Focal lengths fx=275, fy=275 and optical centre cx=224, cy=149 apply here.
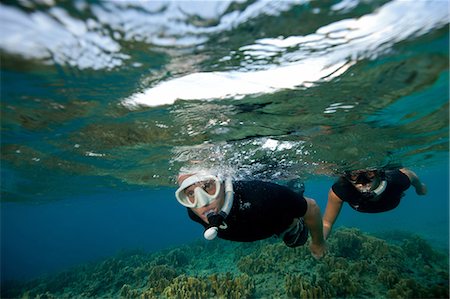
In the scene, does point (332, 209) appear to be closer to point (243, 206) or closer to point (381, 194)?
point (381, 194)

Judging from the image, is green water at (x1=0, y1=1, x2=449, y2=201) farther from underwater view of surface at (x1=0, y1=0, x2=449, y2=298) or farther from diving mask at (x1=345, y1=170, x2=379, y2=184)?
diving mask at (x1=345, y1=170, x2=379, y2=184)

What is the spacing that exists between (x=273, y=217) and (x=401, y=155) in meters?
13.4

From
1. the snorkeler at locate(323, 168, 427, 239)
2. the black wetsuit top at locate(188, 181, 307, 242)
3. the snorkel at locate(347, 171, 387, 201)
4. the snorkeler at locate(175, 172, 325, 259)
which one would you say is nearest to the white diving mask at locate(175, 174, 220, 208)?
the snorkeler at locate(175, 172, 325, 259)

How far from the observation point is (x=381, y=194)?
27.9ft

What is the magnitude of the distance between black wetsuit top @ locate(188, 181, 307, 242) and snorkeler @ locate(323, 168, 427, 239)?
3.44m

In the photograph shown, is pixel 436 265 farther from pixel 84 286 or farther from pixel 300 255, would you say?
pixel 84 286

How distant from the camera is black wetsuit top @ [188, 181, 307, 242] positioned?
17.9ft

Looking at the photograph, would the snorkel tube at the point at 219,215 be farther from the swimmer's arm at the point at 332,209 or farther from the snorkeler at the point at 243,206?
the swimmer's arm at the point at 332,209

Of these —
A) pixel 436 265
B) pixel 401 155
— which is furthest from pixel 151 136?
pixel 401 155

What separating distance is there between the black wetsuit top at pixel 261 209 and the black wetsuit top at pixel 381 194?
12.0ft

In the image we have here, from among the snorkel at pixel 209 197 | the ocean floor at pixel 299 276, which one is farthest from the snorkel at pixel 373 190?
the snorkel at pixel 209 197

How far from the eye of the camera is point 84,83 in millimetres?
6359

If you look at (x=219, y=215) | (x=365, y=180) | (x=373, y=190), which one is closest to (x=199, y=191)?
(x=219, y=215)

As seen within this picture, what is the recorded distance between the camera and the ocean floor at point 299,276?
29.6ft
